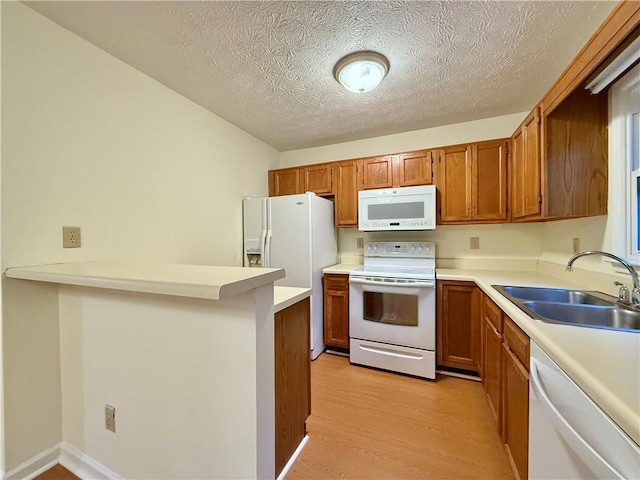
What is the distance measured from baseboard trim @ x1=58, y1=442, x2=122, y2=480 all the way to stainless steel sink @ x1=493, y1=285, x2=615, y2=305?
2.48 metres

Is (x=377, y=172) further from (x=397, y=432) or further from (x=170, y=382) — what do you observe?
(x=170, y=382)

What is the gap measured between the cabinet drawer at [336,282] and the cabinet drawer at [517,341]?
1454 mm

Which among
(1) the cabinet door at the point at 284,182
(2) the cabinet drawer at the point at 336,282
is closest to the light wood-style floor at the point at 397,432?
(2) the cabinet drawer at the point at 336,282

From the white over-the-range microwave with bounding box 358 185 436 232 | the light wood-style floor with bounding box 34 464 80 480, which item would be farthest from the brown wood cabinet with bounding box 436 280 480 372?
the light wood-style floor with bounding box 34 464 80 480

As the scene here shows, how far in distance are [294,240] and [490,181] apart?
1.96m

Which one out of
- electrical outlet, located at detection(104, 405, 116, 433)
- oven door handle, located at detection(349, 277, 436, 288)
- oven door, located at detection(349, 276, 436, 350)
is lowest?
electrical outlet, located at detection(104, 405, 116, 433)

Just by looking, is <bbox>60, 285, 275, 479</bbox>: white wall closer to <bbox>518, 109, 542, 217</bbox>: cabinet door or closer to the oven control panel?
<bbox>518, 109, 542, 217</bbox>: cabinet door

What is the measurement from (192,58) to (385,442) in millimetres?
2762

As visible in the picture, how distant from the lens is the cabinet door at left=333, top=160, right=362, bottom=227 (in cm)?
291

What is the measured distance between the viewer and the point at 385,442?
1.59 m

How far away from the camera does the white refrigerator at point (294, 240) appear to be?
104 inches

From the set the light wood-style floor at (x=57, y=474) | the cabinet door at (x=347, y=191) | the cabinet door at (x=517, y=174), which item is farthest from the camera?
the cabinet door at (x=347, y=191)

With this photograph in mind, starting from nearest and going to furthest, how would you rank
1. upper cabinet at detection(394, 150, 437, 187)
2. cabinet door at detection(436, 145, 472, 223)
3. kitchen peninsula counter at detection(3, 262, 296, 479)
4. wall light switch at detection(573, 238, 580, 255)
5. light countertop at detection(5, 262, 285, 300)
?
light countertop at detection(5, 262, 285, 300)
kitchen peninsula counter at detection(3, 262, 296, 479)
wall light switch at detection(573, 238, 580, 255)
cabinet door at detection(436, 145, 472, 223)
upper cabinet at detection(394, 150, 437, 187)

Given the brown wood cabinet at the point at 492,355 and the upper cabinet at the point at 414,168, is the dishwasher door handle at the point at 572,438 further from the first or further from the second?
the upper cabinet at the point at 414,168
